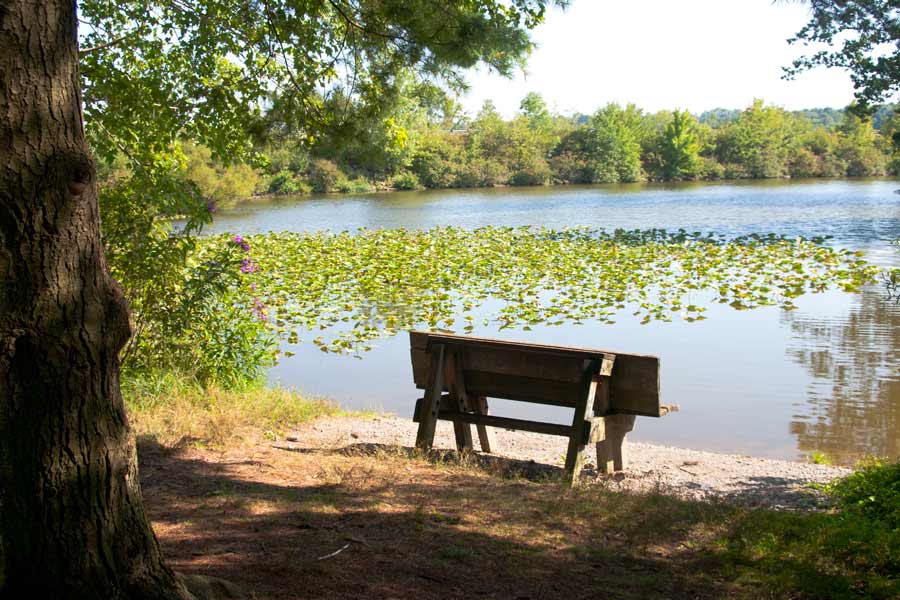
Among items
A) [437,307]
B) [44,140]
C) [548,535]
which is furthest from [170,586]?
[437,307]

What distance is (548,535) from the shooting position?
379cm

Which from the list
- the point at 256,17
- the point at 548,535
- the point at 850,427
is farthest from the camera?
the point at 850,427

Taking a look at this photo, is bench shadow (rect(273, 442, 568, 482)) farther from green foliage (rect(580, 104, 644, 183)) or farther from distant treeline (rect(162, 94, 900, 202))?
green foliage (rect(580, 104, 644, 183))

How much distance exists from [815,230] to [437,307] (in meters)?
16.0

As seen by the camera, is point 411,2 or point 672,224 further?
point 672,224

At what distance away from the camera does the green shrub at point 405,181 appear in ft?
192

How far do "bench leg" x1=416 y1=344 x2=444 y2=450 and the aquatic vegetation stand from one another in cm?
489

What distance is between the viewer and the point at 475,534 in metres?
3.72

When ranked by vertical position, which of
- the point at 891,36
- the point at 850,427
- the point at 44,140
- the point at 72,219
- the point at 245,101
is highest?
the point at 891,36

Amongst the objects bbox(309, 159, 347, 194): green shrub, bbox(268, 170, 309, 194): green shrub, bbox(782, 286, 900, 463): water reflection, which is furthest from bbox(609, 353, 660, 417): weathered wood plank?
bbox(309, 159, 347, 194): green shrub

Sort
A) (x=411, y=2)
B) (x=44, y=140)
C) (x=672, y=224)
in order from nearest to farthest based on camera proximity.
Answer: (x=44, y=140) → (x=411, y=2) → (x=672, y=224)

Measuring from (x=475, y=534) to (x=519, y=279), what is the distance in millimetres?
11640

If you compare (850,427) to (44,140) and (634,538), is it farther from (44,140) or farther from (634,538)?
(44,140)

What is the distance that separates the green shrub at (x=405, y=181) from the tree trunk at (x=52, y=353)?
56448 mm
